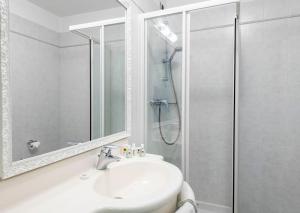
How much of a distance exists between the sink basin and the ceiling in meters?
0.88

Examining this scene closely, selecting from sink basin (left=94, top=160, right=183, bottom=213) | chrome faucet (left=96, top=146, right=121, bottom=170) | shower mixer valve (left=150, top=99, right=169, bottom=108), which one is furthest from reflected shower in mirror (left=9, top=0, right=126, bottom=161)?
shower mixer valve (left=150, top=99, right=169, bottom=108)

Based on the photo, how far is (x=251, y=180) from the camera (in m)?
2.00

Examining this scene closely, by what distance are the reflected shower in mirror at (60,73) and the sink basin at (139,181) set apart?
258mm

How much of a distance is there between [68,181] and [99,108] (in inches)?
19.9

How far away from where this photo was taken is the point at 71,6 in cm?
108

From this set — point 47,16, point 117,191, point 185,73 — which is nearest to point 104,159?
point 117,191

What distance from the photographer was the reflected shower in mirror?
0.82 meters

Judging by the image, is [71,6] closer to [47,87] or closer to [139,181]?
[47,87]

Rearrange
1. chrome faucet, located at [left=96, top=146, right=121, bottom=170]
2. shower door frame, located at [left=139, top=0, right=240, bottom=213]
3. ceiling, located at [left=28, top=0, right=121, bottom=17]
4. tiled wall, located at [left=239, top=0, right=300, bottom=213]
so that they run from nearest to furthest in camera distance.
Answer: ceiling, located at [left=28, top=0, right=121, bottom=17]
chrome faucet, located at [left=96, top=146, right=121, bottom=170]
shower door frame, located at [left=139, top=0, right=240, bottom=213]
tiled wall, located at [left=239, top=0, right=300, bottom=213]

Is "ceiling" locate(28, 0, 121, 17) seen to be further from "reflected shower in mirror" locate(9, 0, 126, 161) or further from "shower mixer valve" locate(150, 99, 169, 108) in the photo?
"shower mixer valve" locate(150, 99, 169, 108)

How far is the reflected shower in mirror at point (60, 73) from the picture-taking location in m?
0.82

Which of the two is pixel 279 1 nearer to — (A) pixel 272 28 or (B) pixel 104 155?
(A) pixel 272 28

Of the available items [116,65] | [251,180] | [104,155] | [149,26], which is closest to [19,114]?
[104,155]

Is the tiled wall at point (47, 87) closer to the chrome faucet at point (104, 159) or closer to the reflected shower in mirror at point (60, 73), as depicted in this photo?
the reflected shower in mirror at point (60, 73)
